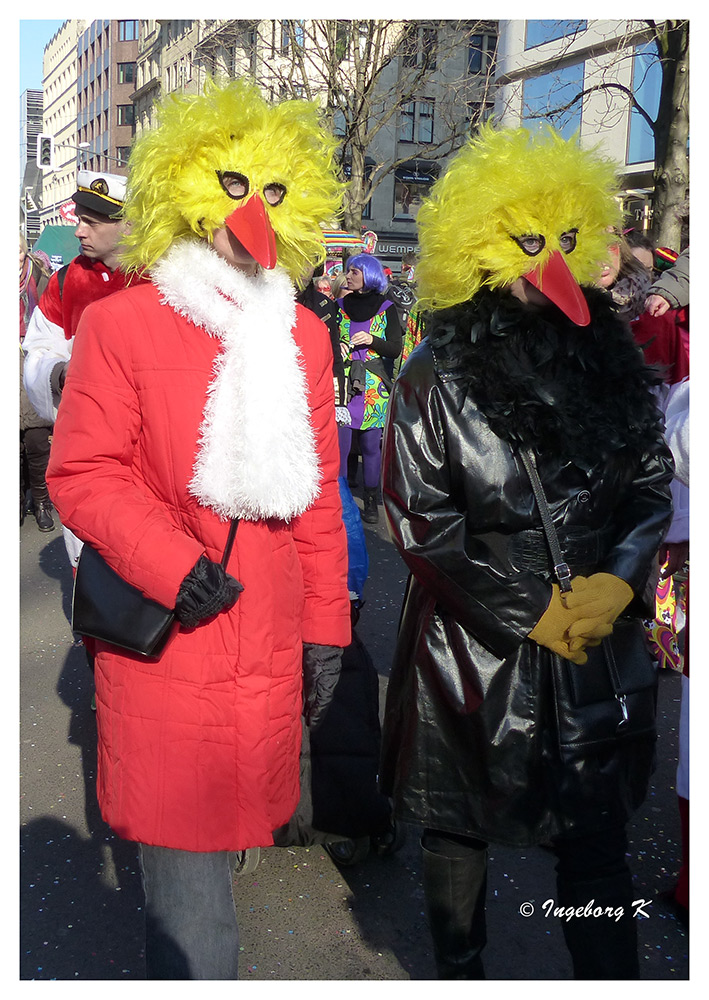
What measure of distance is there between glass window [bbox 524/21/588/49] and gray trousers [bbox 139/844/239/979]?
630cm

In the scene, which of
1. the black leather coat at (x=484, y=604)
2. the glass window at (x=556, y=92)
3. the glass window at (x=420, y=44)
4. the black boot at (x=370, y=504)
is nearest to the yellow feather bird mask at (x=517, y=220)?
the black leather coat at (x=484, y=604)

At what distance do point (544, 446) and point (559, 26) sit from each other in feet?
20.6

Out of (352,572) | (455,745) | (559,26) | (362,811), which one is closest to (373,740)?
(362,811)

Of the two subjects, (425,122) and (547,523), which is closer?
(547,523)

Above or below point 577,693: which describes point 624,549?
above

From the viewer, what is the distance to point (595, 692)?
2094 mm

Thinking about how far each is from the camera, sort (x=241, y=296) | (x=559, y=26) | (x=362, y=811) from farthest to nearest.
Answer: (x=559, y=26) → (x=362, y=811) → (x=241, y=296)

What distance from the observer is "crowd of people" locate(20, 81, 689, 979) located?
192 centimetres

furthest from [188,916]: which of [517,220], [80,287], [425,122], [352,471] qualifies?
[425,122]

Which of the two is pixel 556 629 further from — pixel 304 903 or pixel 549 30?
pixel 549 30

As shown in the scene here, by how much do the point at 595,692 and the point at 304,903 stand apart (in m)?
1.27

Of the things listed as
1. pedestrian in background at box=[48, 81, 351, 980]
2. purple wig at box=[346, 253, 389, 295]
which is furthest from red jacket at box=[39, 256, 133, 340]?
purple wig at box=[346, 253, 389, 295]

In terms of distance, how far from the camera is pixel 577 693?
207 centimetres

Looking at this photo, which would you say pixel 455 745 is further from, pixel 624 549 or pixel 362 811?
pixel 362 811
